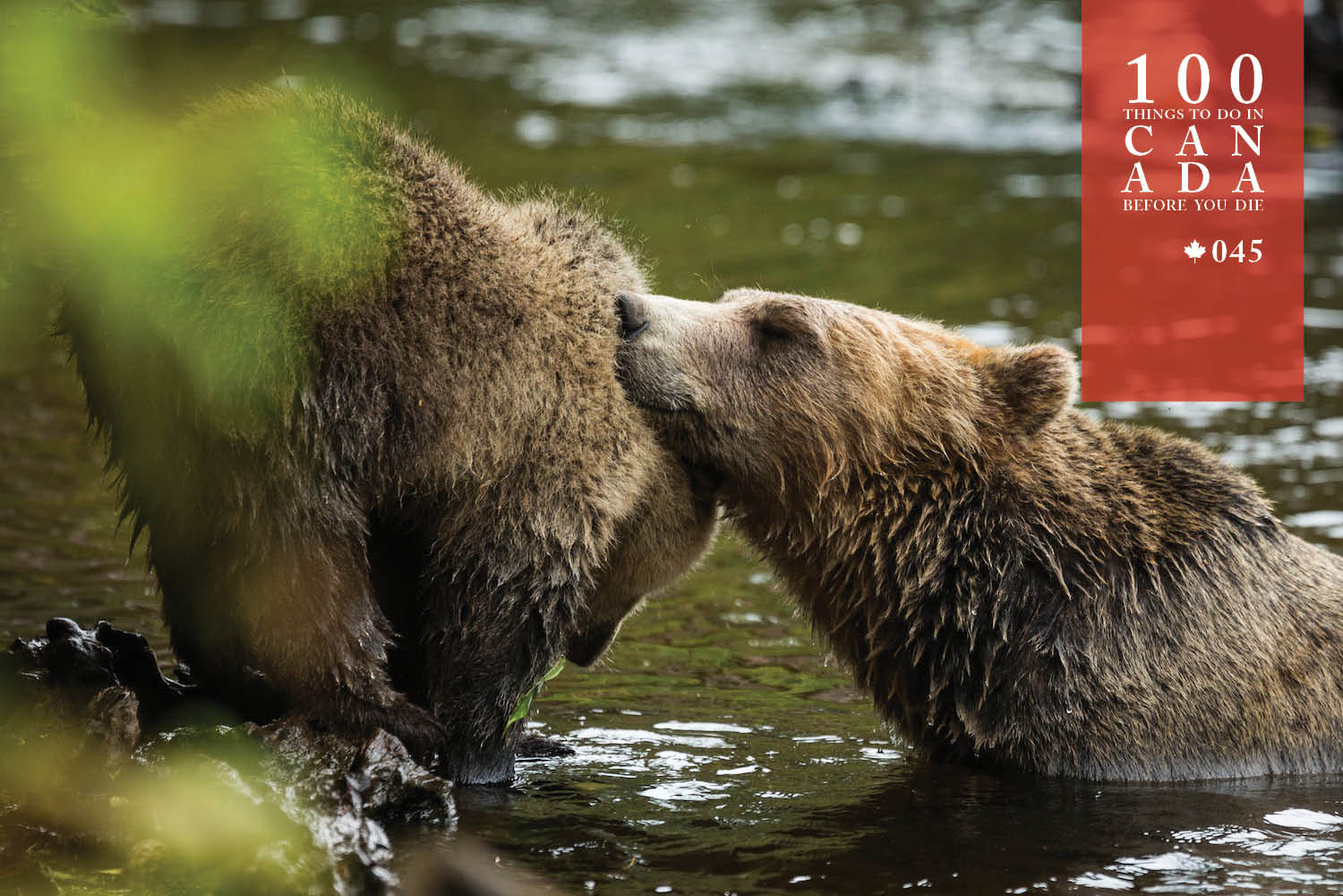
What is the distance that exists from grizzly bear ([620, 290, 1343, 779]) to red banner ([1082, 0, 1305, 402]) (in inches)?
254

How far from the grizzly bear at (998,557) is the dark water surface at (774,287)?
239mm

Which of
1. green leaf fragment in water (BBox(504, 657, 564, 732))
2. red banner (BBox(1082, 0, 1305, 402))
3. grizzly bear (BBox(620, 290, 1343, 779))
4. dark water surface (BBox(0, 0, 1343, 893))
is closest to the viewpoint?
dark water surface (BBox(0, 0, 1343, 893))

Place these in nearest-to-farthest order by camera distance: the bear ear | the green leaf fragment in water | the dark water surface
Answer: the dark water surface < the green leaf fragment in water < the bear ear

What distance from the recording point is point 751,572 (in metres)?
10.5

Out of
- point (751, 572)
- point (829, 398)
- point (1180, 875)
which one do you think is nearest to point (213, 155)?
point (829, 398)

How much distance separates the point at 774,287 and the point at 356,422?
33.5 feet

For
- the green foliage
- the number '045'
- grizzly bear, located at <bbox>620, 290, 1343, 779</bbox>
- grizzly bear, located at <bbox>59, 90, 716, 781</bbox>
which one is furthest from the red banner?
the green foliage

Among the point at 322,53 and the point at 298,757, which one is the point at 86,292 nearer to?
the point at 298,757

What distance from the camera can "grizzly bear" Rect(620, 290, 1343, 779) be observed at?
6.78 m

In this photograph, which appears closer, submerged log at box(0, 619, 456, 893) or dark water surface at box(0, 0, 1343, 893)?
submerged log at box(0, 619, 456, 893)

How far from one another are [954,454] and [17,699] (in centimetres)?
369

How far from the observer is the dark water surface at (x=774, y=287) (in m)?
6.04

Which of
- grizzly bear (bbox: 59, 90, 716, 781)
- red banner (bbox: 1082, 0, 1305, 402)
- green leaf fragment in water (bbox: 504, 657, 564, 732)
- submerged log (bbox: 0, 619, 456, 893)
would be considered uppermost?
red banner (bbox: 1082, 0, 1305, 402)

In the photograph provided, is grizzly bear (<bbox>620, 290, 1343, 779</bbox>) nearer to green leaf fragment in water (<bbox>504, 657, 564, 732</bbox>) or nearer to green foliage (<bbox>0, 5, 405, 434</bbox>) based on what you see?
green leaf fragment in water (<bbox>504, 657, 564, 732</bbox>)
